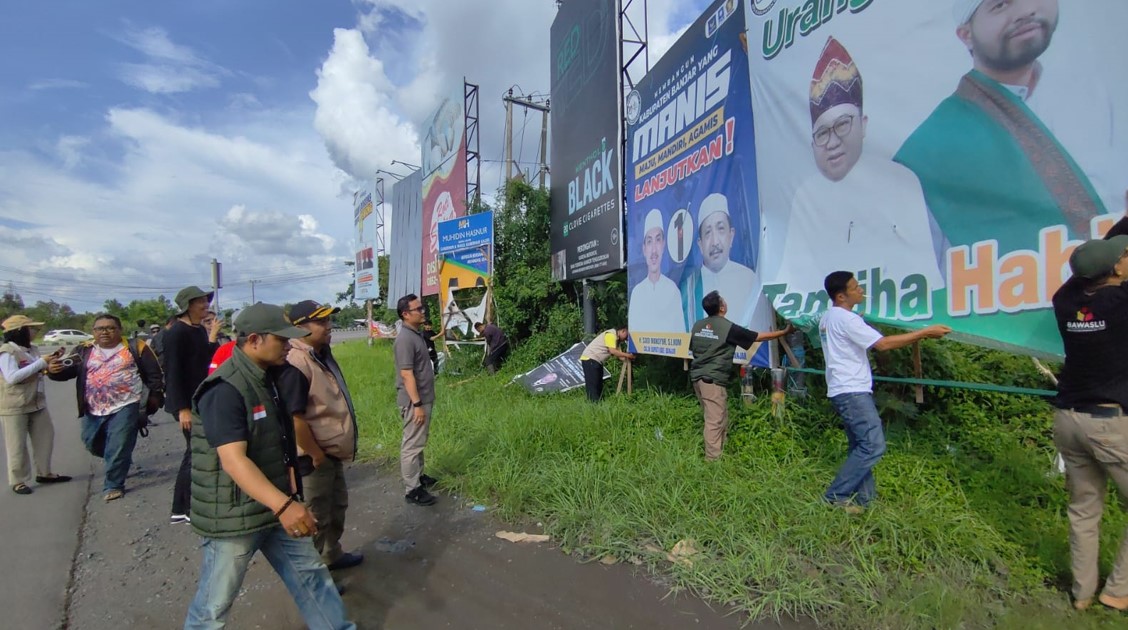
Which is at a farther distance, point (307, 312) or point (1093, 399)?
point (307, 312)

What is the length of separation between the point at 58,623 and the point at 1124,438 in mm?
5400

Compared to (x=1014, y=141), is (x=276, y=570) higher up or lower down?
lower down

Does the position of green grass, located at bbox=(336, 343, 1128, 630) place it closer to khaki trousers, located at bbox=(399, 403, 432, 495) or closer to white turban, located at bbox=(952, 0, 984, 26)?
khaki trousers, located at bbox=(399, 403, 432, 495)

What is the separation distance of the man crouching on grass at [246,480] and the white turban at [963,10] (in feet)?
12.4

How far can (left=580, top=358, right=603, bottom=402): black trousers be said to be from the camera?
730 cm

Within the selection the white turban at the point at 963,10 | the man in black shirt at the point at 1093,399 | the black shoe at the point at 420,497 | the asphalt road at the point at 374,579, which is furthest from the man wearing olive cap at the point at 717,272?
the black shoe at the point at 420,497

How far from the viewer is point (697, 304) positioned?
5754mm

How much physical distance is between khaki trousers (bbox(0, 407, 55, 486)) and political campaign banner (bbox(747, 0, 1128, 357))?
7.01 m

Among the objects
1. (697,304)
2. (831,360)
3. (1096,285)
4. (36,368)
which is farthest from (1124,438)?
(36,368)

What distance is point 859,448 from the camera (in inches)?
137

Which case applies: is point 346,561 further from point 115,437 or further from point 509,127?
point 509,127

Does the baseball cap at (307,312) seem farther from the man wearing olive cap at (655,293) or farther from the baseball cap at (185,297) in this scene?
the man wearing olive cap at (655,293)

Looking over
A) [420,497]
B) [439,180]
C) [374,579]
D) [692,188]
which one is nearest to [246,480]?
[374,579]

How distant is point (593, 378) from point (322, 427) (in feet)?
15.0
